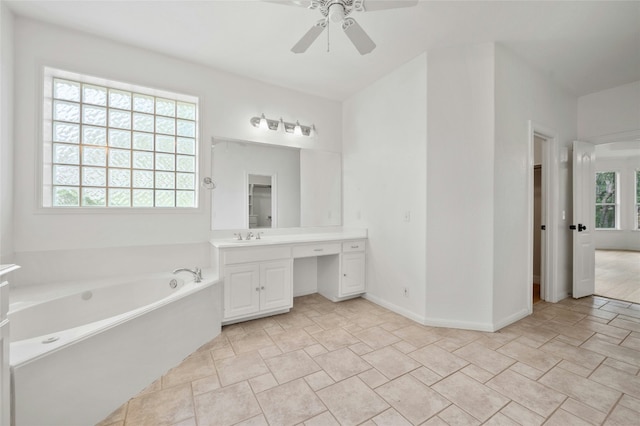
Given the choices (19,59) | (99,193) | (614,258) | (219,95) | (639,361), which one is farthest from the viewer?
(614,258)

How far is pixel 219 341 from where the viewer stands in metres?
2.45

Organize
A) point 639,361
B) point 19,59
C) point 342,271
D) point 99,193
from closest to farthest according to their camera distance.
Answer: point 639,361, point 19,59, point 99,193, point 342,271

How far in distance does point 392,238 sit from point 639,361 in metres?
2.19

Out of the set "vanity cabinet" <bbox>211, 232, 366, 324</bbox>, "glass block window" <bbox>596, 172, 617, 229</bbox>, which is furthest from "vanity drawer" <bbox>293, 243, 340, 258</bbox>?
"glass block window" <bbox>596, 172, 617, 229</bbox>

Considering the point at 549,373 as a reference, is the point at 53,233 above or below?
above

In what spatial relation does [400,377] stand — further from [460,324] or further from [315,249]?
[315,249]

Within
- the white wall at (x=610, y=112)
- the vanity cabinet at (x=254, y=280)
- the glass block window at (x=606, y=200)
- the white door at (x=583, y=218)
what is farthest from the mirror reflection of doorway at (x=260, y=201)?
the glass block window at (x=606, y=200)

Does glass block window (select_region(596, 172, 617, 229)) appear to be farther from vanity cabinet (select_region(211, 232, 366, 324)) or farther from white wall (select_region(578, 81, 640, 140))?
vanity cabinet (select_region(211, 232, 366, 324))

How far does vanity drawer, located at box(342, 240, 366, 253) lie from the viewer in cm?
344

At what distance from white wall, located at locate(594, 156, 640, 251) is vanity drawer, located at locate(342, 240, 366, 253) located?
8482 mm

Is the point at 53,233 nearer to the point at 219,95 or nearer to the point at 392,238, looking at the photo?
the point at 219,95

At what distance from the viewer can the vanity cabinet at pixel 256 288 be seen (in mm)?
2688

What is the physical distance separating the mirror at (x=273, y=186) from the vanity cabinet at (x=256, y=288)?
0.68 meters

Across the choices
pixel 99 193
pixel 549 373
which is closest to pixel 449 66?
pixel 549 373
